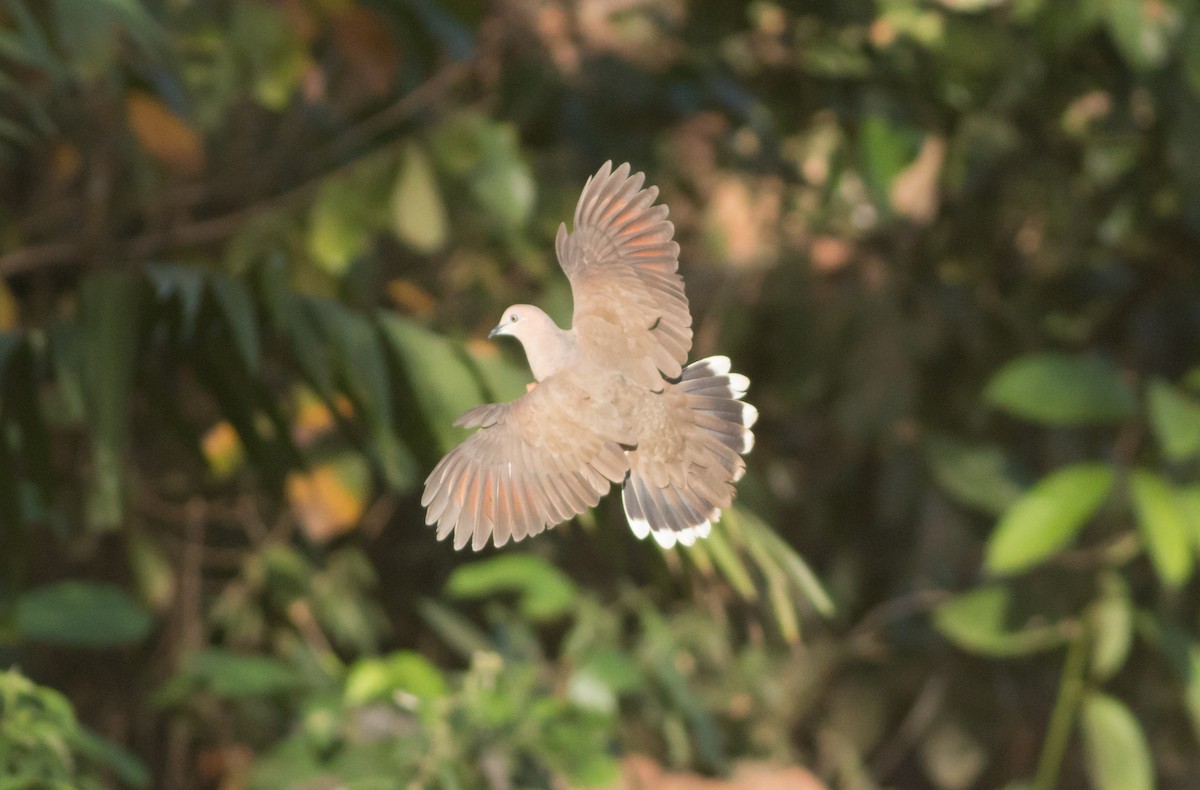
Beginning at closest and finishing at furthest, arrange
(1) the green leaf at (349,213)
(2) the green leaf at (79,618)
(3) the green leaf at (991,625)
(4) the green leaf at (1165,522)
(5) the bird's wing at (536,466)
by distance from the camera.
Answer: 1. (5) the bird's wing at (536,466)
2. (2) the green leaf at (79,618)
3. (4) the green leaf at (1165,522)
4. (1) the green leaf at (349,213)
5. (3) the green leaf at (991,625)

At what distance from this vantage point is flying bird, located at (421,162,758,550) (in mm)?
153

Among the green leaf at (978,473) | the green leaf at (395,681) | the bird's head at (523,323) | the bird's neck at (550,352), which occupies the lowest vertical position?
the green leaf at (978,473)

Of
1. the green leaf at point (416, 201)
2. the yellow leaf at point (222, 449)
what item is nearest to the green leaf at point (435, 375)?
the green leaf at point (416, 201)

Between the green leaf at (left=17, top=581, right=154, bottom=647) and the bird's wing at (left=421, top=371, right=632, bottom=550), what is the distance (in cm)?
45

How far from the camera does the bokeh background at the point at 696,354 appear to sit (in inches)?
26.0

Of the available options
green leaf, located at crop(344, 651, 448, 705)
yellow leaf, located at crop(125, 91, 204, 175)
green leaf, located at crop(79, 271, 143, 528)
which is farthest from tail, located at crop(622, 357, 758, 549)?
yellow leaf, located at crop(125, 91, 204, 175)

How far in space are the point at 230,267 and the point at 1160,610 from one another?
26.7 inches

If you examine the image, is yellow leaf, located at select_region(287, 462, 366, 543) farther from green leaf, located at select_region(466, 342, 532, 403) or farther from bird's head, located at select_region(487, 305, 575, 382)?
bird's head, located at select_region(487, 305, 575, 382)

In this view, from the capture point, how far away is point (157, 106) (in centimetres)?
96

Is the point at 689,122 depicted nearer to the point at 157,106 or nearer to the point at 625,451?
the point at 157,106

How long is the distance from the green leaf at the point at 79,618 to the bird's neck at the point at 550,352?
0.45 metres

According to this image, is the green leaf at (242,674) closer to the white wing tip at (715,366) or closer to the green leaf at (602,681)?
the green leaf at (602,681)

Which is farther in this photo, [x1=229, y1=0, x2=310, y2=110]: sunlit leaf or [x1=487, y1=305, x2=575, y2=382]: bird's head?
[x1=229, y1=0, x2=310, y2=110]: sunlit leaf

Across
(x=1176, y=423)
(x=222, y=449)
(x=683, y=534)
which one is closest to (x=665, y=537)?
(x=683, y=534)
